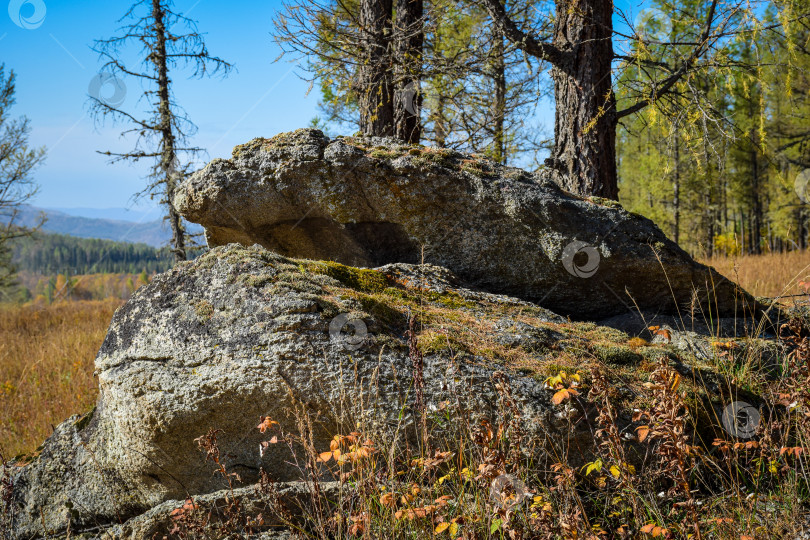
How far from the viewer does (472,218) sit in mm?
4250

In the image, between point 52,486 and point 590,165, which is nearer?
point 52,486

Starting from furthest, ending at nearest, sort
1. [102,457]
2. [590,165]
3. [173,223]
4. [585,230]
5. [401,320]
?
[173,223] < [590,165] < [585,230] < [401,320] < [102,457]

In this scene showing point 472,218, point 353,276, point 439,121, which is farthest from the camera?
point 439,121

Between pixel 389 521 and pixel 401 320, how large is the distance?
1.21 m

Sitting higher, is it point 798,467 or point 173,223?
point 173,223

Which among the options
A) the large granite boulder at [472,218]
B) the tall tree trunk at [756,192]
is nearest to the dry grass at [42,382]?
the large granite boulder at [472,218]

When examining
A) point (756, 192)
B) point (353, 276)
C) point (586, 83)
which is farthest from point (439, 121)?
point (756, 192)

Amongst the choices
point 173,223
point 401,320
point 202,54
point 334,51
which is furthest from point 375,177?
A: point 202,54

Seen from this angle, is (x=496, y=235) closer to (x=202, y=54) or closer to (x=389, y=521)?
(x=389, y=521)

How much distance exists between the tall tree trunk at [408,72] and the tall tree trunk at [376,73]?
165mm

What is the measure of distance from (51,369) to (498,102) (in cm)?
842

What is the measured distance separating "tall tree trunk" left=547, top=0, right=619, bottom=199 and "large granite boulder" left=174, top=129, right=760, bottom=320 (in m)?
1.22

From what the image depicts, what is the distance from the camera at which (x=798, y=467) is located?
2492 millimetres

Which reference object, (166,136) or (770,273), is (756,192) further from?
(166,136)
